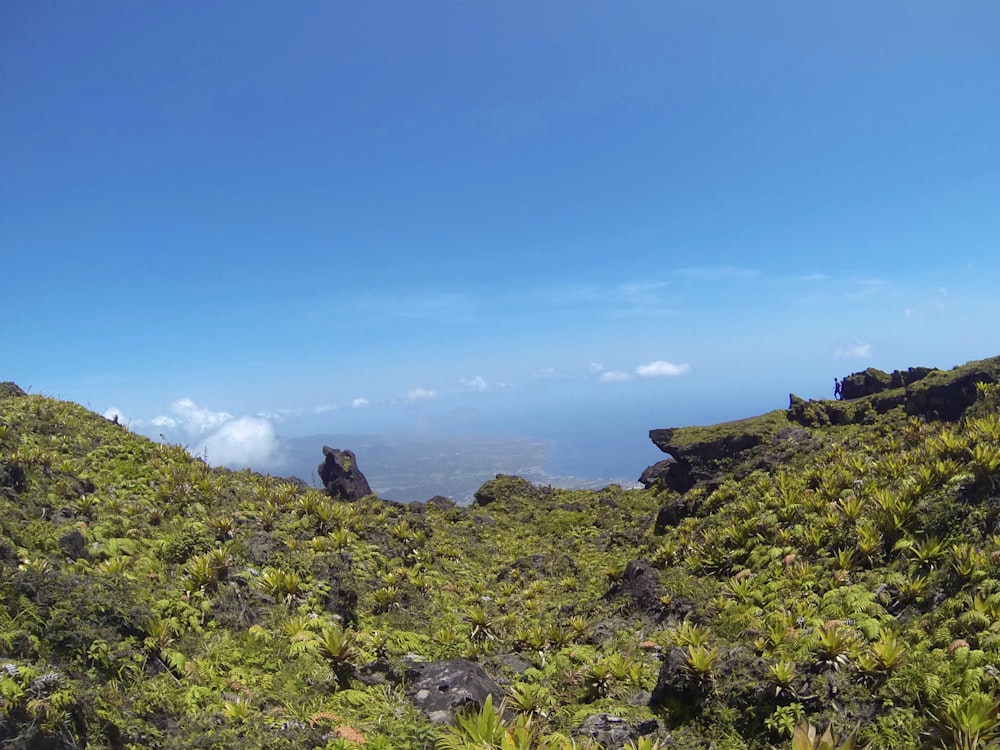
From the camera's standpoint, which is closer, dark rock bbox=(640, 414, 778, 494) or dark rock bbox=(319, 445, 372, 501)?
dark rock bbox=(640, 414, 778, 494)

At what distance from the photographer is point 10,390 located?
23719 millimetres

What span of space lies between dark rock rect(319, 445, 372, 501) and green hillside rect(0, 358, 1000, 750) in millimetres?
8582

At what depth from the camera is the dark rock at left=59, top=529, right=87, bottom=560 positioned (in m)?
11.4

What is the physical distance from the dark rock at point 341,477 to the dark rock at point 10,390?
1440cm

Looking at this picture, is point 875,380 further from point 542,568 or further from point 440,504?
point 440,504

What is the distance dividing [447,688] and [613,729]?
2.98 metres

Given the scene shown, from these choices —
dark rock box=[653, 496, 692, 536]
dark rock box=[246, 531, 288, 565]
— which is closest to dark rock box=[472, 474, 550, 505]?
dark rock box=[653, 496, 692, 536]

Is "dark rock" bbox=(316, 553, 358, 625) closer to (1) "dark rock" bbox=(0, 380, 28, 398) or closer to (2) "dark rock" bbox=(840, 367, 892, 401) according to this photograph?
(1) "dark rock" bbox=(0, 380, 28, 398)

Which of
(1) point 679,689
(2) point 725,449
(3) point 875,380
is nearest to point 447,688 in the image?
(1) point 679,689

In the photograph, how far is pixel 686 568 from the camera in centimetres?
1557

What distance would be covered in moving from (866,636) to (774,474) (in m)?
13.6

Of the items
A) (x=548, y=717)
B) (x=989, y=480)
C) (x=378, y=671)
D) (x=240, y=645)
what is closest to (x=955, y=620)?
(x=989, y=480)

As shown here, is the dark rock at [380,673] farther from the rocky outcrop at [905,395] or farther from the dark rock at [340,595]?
the rocky outcrop at [905,395]

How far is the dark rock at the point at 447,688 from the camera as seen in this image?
326 inches
